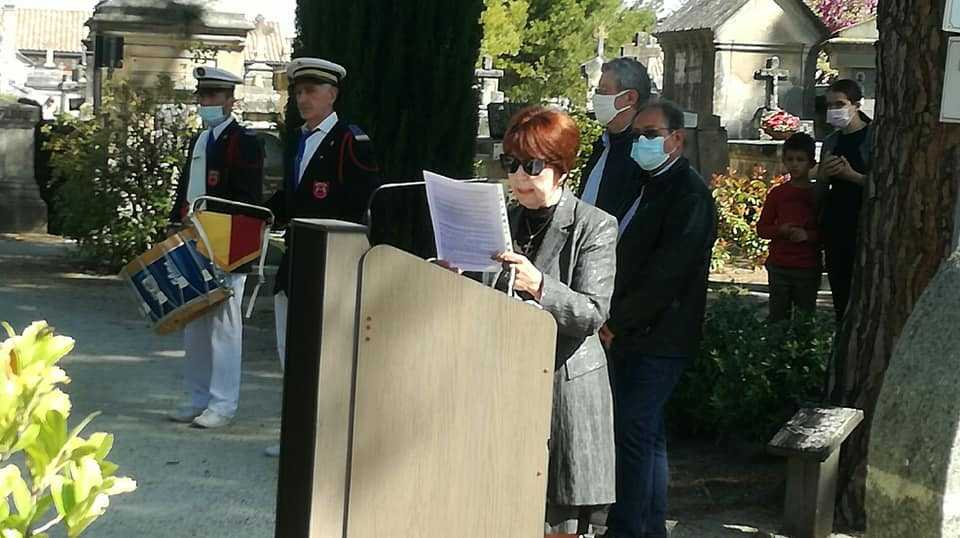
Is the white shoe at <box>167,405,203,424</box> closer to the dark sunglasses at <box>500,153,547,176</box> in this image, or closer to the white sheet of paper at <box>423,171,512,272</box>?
the dark sunglasses at <box>500,153,547,176</box>

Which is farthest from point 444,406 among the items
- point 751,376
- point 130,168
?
point 130,168

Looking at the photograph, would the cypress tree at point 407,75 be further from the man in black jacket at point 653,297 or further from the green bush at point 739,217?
the green bush at point 739,217

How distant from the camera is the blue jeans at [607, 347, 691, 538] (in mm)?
5598

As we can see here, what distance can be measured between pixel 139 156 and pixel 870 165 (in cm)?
848

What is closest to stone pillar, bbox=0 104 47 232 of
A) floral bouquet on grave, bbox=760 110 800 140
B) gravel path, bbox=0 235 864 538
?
gravel path, bbox=0 235 864 538

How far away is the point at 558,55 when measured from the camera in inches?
2253

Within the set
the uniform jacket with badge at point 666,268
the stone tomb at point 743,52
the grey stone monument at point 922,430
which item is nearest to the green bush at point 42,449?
the grey stone monument at point 922,430

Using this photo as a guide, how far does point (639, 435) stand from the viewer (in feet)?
18.4

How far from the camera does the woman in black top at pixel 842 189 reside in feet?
27.0

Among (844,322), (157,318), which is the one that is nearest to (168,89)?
(157,318)

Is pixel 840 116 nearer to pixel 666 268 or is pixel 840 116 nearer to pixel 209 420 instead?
pixel 666 268

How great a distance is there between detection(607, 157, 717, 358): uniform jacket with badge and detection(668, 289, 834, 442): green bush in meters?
1.48

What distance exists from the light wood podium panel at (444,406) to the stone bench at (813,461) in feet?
8.41

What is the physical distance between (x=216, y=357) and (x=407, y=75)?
10.5 feet
